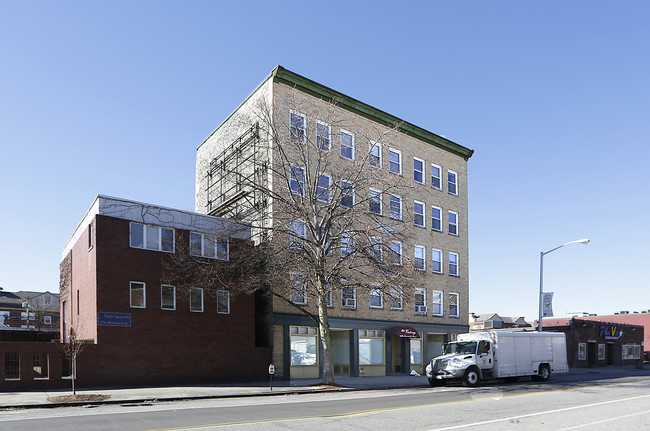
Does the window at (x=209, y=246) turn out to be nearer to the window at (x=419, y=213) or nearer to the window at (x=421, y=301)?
the window at (x=419, y=213)

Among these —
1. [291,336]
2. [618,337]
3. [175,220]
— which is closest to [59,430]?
[175,220]

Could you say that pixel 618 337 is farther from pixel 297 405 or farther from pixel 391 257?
pixel 297 405

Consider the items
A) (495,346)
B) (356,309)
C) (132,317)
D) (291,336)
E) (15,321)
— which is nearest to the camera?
(132,317)

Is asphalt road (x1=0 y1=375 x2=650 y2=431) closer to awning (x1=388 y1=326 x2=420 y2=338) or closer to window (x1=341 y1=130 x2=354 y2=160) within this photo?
awning (x1=388 y1=326 x2=420 y2=338)

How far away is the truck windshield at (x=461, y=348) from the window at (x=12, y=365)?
18718 mm

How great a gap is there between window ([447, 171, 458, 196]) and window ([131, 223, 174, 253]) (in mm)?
23086

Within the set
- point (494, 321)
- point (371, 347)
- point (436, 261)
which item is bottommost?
point (494, 321)

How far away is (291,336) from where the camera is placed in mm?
29812

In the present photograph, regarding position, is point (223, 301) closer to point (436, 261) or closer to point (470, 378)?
point (470, 378)

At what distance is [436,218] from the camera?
40.5m

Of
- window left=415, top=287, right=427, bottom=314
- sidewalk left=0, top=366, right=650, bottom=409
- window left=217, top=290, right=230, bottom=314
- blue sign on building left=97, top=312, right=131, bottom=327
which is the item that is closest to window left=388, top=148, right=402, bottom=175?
window left=415, top=287, right=427, bottom=314

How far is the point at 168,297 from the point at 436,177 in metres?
22.8

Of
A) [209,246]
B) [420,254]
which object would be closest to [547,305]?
[420,254]

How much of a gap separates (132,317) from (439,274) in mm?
22926
